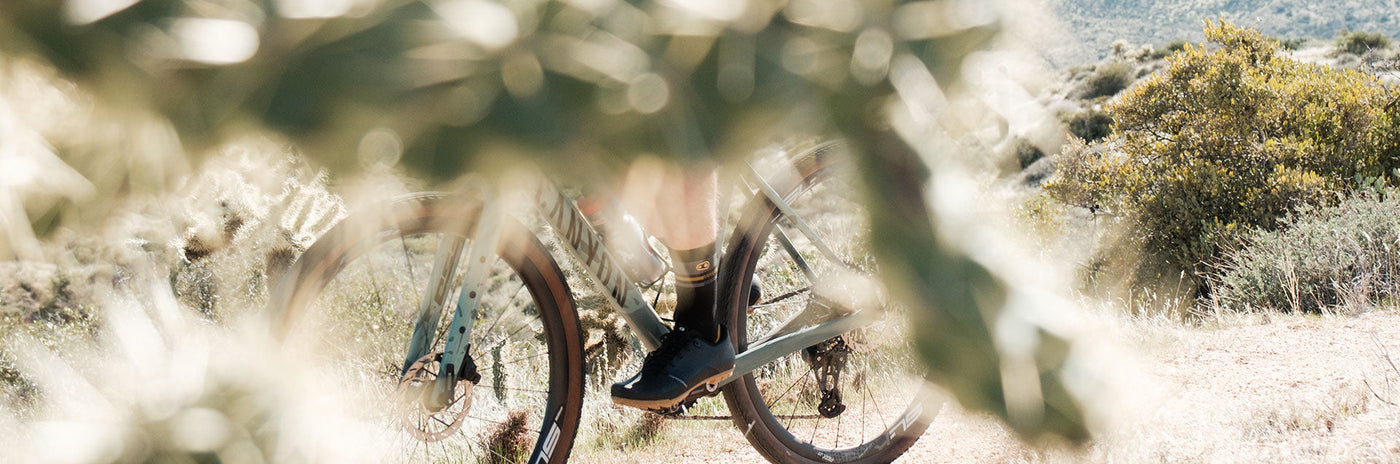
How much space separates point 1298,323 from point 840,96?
15.6ft

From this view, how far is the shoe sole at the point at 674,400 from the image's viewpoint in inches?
82.0

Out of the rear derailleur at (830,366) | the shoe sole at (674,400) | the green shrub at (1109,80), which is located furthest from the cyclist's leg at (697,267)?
the green shrub at (1109,80)

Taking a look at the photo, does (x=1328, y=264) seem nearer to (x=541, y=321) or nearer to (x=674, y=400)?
(x=674, y=400)

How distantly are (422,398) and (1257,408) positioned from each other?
2099 mm

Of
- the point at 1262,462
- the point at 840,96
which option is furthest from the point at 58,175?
the point at 1262,462

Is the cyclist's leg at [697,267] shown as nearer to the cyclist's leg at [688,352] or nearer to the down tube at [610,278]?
the cyclist's leg at [688,352]

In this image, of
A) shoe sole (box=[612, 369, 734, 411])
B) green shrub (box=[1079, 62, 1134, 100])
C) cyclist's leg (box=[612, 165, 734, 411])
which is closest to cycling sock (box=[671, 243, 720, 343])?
cyclist's leg (box=[612, 165, 734, 411])

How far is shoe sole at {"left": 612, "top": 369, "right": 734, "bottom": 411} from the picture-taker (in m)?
2.08

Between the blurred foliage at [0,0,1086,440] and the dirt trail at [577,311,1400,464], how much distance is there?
91 centimetres

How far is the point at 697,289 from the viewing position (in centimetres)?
203

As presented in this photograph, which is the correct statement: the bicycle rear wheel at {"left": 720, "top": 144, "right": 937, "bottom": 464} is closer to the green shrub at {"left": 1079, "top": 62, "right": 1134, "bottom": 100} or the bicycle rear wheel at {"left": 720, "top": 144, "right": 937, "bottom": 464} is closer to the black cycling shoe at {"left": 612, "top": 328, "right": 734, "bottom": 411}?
the black cycling shoe at {"left": 612, "top": 328, "right": 734, "bottom": 411}

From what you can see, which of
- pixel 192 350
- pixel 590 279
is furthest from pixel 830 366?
pixel 192 350

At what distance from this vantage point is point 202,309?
429 millimetres

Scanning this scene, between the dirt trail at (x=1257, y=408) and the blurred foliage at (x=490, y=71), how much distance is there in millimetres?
906
